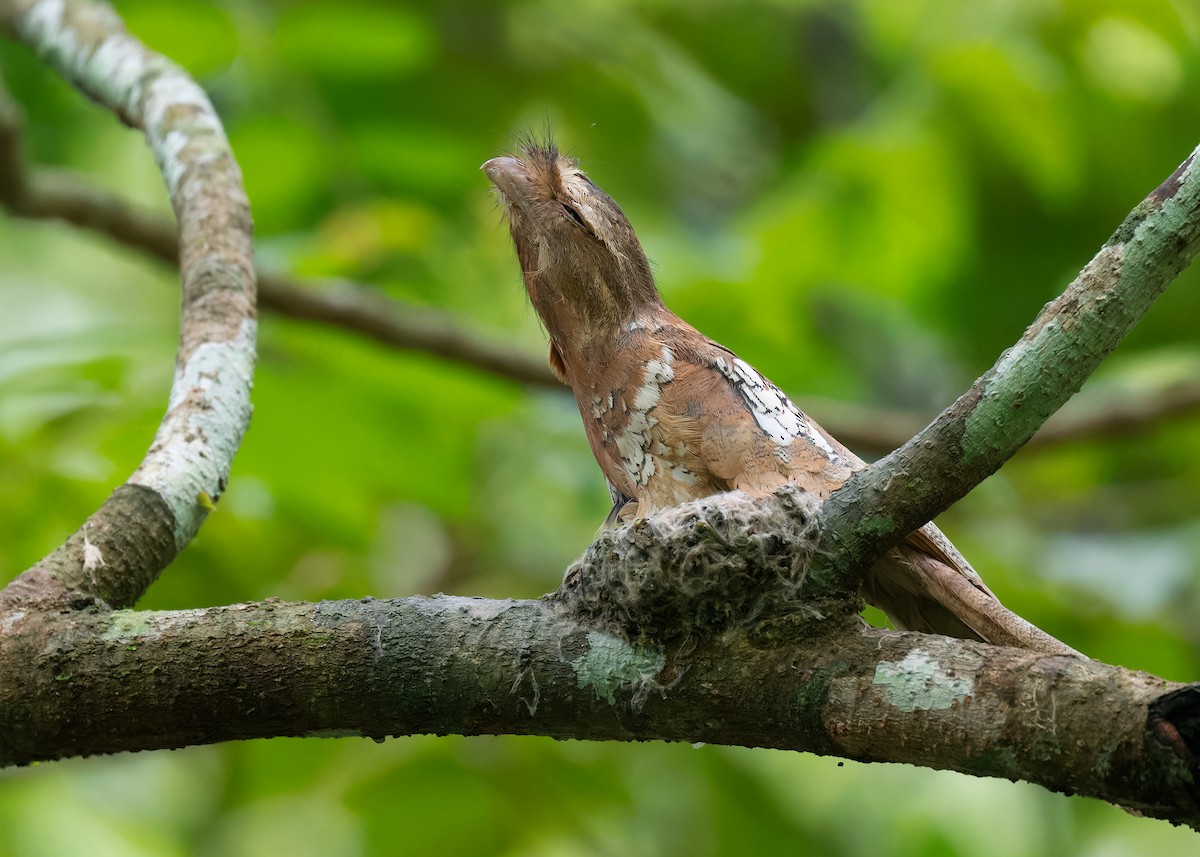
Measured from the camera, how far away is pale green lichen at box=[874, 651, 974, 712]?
229 centimetres

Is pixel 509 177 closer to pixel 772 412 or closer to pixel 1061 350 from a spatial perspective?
pixel 772 412

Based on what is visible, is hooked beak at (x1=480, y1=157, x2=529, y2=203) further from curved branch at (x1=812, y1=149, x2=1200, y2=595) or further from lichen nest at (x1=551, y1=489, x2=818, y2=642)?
curved branch at (x1=812, y1=149, x2=1200, y2=595)

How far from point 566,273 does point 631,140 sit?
4747mm

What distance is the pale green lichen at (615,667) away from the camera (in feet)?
8.57

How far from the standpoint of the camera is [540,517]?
6977 millimetres

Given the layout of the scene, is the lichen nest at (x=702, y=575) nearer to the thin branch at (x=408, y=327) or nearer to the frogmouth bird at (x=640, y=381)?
the frogmouth bird at (x=640, y=381)

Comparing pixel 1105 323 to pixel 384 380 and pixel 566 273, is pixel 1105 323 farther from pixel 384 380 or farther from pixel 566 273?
pixel 384 380

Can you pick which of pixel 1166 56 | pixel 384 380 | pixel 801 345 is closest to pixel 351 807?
pixel 384 380

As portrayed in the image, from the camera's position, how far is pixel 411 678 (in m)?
2.63

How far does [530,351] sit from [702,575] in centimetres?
378

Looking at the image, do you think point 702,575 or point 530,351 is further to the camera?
point 530,351

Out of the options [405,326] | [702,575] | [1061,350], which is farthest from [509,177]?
[405,326]

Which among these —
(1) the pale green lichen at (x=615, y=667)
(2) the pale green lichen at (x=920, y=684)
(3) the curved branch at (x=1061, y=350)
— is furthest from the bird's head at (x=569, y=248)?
(2) the pale green lichen at (x=920, y=684)

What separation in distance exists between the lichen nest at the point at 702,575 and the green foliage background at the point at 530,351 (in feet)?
5.61
